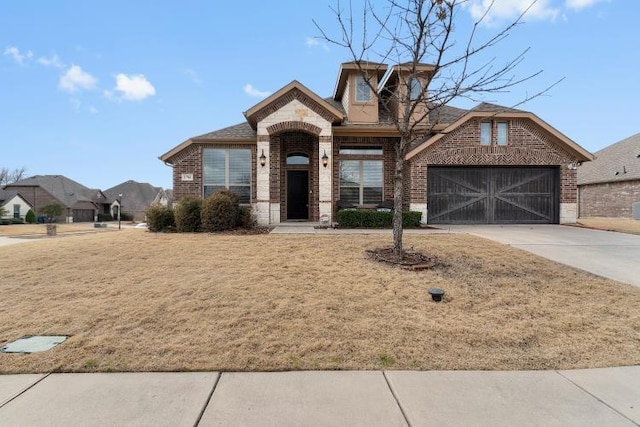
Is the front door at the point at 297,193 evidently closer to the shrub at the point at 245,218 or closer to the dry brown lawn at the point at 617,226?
the shrub at the point at 245,218

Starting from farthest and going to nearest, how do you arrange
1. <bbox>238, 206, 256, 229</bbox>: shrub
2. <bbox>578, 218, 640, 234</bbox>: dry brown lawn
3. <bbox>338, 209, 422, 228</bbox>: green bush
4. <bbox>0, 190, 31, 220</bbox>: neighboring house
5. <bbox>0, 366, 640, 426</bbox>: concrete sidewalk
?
<bbox>0, 190, 31, 220</bbox>: neighboring house → <bbox>578, 218, 640, 234</bbox>: dry brown lawn → <bbox>338, 209, 422, 228</bbox>: green bush → <bbox>238, 206, 256, 229</bbox>: shrub → <bbox>0, 366, 640, 426</bbox>: concrete sidewalk

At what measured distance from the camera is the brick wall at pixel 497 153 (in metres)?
14.2

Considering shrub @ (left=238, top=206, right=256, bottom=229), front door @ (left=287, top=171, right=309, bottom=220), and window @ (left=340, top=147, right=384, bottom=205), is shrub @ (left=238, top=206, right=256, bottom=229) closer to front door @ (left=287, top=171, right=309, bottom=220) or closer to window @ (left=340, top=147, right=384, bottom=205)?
front door @ (left=287, top=171, right=309, bottom=220)

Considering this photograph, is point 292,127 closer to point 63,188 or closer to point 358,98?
point 358,98

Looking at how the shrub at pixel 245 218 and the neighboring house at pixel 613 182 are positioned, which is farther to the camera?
the neighboring house at pixel 613 182

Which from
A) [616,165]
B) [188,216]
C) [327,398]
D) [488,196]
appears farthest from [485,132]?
[616,165]

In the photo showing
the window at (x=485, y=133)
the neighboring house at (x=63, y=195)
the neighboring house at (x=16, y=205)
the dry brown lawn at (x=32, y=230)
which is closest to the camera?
the window at (x=485, y=133)

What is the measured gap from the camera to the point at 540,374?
3.19 meters

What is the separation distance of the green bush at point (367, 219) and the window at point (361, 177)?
8.74 feet

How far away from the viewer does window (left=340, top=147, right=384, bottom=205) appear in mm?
15281

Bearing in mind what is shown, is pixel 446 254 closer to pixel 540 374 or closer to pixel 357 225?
A: pixel 540 374

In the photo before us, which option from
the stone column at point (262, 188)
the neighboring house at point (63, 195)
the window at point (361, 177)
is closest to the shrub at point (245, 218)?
the stone column at point (262, 188)

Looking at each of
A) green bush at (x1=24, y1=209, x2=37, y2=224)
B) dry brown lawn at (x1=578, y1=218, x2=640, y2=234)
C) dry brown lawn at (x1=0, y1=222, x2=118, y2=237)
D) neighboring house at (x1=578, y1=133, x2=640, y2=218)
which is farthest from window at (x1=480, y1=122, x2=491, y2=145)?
green bush at (x1=24, y1=209, x2=37, y2=224)

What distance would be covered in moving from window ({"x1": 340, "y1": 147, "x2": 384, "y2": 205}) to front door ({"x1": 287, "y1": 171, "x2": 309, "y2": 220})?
172 cm
